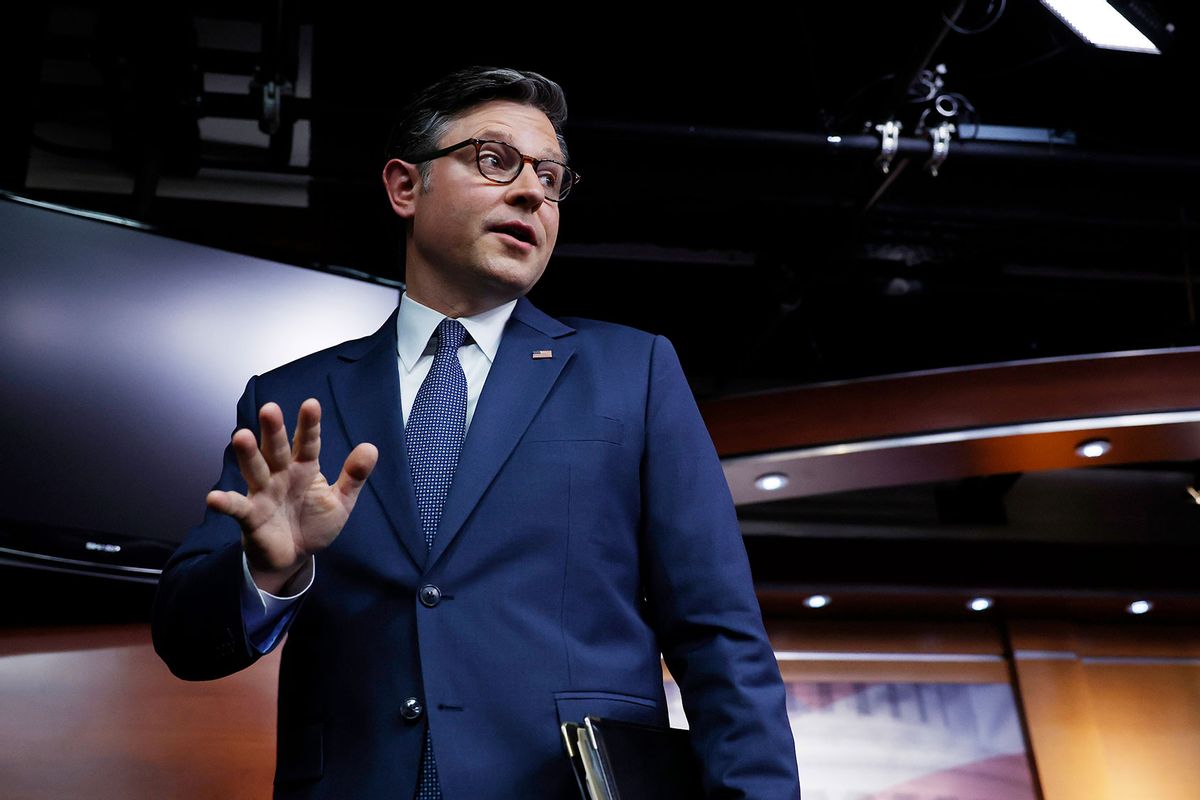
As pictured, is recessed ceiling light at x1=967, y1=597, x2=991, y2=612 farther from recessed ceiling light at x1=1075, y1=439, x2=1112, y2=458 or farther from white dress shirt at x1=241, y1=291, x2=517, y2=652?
white dress shirt at x1=241, y1=291, x2=517, y2=652

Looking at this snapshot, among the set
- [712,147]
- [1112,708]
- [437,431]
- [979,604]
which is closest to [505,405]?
[437,431]

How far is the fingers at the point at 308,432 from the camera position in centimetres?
116

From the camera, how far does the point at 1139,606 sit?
16.5 ft

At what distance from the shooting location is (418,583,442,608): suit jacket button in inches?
50.0

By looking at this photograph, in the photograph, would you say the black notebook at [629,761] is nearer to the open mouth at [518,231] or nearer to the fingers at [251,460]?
the fingers at [251,460]

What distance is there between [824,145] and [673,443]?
297cm

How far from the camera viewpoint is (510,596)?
130cm

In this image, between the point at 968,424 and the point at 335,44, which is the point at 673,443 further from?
the point at 335,44

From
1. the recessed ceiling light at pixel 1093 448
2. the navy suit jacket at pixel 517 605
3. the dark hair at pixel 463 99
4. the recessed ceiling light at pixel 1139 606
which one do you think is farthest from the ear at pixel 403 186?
the recessed ceiling light at pixel 1139 606

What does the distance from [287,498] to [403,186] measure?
0.76 meters

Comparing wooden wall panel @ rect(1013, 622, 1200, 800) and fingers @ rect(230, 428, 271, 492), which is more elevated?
wooden wall panel @ rect(1013, 622, 1200, 800)

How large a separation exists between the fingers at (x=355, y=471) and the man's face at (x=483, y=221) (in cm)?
48

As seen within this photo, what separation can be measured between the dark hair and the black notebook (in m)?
0.92

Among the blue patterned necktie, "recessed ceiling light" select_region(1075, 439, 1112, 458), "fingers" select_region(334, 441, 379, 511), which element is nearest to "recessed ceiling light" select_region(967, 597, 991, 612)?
"recessed ceiling light" select_region(1075, 439, 1112, 458)
